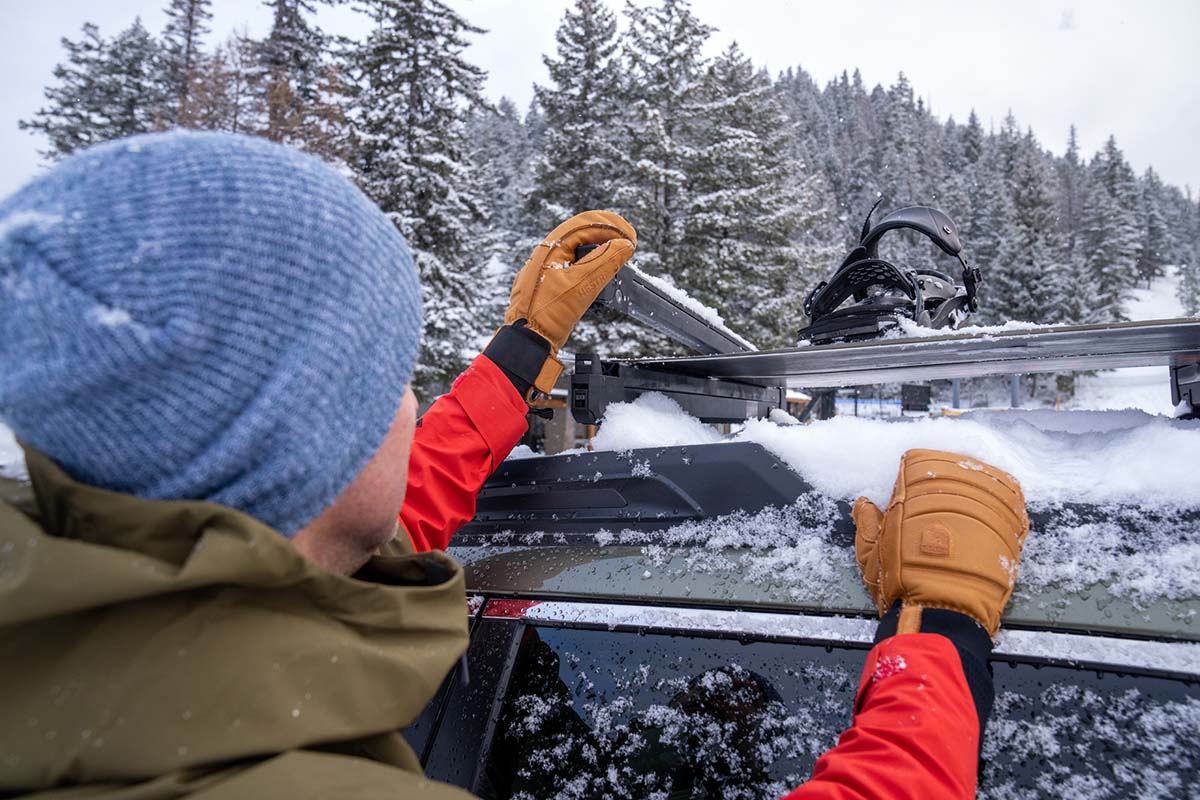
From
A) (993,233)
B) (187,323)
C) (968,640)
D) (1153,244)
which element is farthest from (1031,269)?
(1153,244)

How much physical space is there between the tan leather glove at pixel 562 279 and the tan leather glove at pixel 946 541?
1249 mm

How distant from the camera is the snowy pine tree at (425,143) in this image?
634 inches

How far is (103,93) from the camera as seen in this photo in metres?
29.5

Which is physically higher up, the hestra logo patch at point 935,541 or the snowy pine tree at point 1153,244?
the snowy pine tree at point 1153,244

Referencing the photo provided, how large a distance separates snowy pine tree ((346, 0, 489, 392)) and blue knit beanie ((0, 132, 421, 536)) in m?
15.6

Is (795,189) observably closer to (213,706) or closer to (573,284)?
(573,284)

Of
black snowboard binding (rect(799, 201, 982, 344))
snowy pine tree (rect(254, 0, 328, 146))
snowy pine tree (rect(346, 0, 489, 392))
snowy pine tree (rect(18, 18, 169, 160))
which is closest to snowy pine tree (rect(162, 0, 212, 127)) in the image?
snowy pine tree (rect(18, 18, 169, 160))

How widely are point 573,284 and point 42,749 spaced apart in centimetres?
184

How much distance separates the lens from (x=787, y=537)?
1457 mm

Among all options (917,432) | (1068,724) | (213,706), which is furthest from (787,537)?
(213,706)

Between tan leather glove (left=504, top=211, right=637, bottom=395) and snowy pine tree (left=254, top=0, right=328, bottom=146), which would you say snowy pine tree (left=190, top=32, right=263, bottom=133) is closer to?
snowy pine tree (left=254, top=0, right=328, bottom=146)

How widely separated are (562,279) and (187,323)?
1593mm

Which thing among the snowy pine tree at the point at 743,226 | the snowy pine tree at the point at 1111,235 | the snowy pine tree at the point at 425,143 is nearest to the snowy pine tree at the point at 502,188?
the snowy pine tree at the point at 425,143

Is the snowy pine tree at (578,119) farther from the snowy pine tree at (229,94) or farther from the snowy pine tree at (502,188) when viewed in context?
the snowy pine tree at (229,94)
